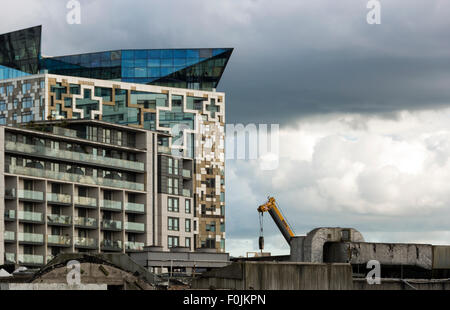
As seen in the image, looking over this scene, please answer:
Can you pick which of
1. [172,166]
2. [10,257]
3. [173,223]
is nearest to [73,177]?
[10,257]

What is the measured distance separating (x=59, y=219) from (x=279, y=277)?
97.1m

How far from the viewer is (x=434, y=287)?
6519 centimetres

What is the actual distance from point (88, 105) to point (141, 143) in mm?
32859

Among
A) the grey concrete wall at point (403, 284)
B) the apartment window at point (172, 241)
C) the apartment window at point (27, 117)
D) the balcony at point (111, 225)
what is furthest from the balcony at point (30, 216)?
the grey concrete wall at point (403, 284)

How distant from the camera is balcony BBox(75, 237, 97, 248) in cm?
15300

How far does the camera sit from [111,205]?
160125mm

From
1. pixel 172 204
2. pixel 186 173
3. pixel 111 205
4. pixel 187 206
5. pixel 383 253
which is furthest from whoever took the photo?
pixel 186 173

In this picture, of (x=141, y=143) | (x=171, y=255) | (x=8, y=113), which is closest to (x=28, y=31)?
(x=8, y=113)

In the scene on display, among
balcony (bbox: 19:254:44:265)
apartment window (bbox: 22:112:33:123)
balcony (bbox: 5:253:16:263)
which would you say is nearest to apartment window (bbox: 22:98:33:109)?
apartment window (bbox: 22:112:33:123)

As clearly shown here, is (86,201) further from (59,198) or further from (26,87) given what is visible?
(26,87)

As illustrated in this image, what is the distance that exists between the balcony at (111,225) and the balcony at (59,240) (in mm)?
8062

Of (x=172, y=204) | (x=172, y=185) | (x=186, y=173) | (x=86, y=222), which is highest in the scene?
(x=186, y=173)

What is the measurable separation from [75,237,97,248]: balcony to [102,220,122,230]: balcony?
2972 mm
